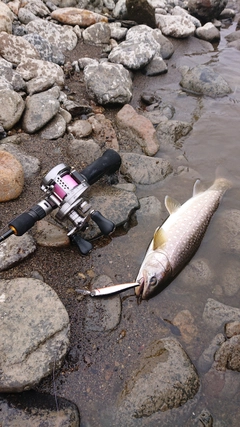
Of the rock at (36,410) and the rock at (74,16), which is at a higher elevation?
the rock at (74,16)

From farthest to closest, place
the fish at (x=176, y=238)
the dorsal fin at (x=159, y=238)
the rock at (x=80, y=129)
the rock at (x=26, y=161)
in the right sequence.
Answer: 1. the rock at (x=80, y=129)
2. the rock at (x=26, y=161)
3. the dorsal fin at (x=159, y=238)
4. the fish at (x=176, y=238)

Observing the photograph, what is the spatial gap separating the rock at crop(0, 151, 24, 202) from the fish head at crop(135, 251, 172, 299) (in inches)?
87.1

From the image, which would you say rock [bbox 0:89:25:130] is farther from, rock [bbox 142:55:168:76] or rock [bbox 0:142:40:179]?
rock [bbox 142:55:168:76]

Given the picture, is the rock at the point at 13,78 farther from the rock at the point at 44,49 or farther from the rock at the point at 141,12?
the rock at the point at 141,12

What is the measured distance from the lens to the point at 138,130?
6.77 metres

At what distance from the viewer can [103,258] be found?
15.6 ft

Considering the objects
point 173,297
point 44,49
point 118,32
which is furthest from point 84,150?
point 118,32

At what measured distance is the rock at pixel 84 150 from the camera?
598cm

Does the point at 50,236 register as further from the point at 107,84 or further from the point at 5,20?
the point at 5,20

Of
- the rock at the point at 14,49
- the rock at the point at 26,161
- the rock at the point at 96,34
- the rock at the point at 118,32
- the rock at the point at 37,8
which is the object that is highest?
the rock at the point at 37,8

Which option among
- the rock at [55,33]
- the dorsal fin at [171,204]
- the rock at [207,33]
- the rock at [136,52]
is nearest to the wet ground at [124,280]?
the dorsal fin at [171,204]

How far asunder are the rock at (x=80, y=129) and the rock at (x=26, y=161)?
1124 mm

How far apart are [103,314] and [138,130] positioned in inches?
156

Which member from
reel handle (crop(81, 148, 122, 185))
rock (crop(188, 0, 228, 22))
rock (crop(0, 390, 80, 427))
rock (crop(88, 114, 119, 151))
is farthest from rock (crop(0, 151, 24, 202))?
rock (crop(188, 0, 228, 22))
